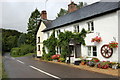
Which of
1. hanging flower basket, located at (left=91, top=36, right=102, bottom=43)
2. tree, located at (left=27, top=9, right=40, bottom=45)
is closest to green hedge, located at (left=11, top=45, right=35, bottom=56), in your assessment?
tree, located at (left=27, top=9, right=40, bottom=45)

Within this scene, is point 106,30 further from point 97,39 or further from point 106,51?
point 106,51

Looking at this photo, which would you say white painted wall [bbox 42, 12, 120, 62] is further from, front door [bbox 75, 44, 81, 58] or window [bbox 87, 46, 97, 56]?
front door [bbox 75, 44, 81, 58]

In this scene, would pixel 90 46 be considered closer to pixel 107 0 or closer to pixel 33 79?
pixel 107 0

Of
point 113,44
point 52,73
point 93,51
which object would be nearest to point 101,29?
point 113,44

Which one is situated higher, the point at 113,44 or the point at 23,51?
the point at 113,44

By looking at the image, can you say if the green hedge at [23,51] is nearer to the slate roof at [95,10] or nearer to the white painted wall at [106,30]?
the slate roof at [95,10]

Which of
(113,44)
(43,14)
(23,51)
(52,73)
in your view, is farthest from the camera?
(23,51)

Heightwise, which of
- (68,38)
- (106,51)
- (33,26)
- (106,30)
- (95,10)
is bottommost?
(106,51)

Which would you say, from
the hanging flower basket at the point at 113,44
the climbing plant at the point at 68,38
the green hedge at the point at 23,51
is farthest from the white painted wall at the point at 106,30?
the green hedge at the point at 23,51

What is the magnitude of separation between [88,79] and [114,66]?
420cm

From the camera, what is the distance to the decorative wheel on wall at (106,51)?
41.4 feet

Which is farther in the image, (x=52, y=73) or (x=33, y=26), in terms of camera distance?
(x=33, y=26)

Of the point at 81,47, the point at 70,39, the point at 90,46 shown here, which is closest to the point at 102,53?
the point at 90,46

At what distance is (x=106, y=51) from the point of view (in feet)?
42.3
